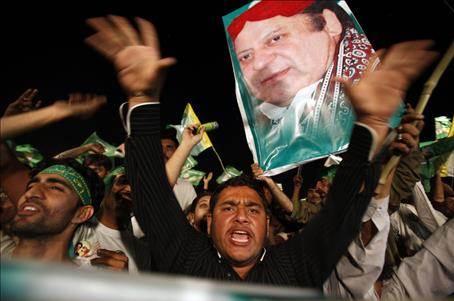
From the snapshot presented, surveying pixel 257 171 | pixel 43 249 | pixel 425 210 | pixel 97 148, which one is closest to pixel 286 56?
pixel 257 171

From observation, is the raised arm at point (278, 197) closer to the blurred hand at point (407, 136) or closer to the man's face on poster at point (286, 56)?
the man's face on poster at point (286, 56)

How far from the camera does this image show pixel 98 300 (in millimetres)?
348

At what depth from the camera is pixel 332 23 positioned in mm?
3236

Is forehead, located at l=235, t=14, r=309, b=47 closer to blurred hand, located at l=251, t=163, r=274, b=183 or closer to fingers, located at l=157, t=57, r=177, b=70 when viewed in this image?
blurred hand, located at l=251, t=163, r=274, b=183

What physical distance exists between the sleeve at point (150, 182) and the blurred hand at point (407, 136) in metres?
1.13

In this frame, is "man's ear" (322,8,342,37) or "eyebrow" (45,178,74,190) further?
"man's ear" (322,8,342,37)

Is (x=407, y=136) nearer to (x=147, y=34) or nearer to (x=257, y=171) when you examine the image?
(x=147, y=34)

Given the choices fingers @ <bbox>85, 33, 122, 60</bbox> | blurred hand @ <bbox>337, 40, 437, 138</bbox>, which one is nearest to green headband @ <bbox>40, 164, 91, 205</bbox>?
fingers @ <bbox>85, 33, 122, 60</bbox>

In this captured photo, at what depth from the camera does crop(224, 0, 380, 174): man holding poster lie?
10.1ft

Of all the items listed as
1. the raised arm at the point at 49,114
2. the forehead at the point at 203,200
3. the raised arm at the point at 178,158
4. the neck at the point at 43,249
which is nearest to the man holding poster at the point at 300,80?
the forehead at the point at 203,200

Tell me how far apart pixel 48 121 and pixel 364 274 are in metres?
1.76

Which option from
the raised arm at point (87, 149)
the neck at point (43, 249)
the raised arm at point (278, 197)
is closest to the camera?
Answer: the neck at point (43, 249)

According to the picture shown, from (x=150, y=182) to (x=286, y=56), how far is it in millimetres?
1894

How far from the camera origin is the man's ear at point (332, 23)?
3.22 m
